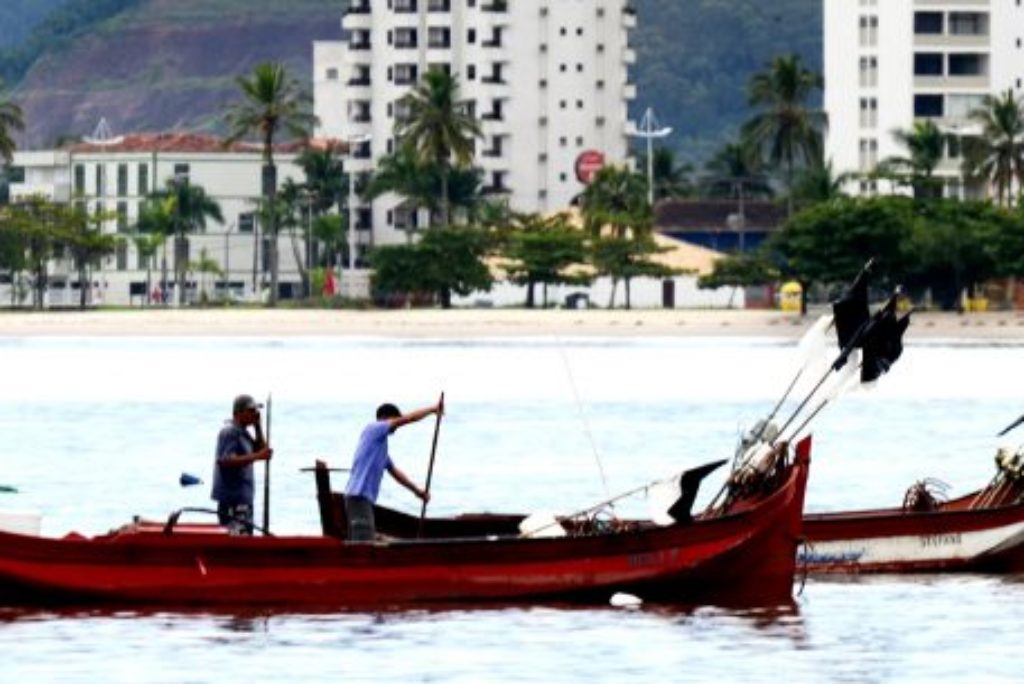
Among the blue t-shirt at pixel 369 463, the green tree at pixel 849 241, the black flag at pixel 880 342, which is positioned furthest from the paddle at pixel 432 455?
the green tree at pixel 849 241

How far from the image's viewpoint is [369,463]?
130 ft

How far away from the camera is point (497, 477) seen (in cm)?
7288

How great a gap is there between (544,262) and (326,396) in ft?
255

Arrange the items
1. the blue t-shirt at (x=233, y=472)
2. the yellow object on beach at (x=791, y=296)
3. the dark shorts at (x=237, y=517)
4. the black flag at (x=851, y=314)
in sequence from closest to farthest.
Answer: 1. the blue t-shirt at (x=233, y=472)
2. the dark shorts at (x=237, y=517)
3. the black flag at (x=851, y=314)
4. the yellow object on beach at (x=791, y=296)

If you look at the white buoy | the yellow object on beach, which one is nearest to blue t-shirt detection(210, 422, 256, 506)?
the white buoy

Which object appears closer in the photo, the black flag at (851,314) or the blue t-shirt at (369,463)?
the blue t-shirt at (369,463)

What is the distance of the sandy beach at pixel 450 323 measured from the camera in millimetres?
172250

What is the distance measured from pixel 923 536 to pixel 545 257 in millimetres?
147549

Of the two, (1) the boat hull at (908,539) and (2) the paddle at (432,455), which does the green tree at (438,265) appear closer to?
(1) the boat hull at (908,539)

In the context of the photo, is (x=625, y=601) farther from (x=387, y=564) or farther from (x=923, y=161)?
(x=923, y=161)

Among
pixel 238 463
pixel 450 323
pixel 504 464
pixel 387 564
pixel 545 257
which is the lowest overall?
pixel 504 464

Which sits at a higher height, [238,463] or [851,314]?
[851,314]

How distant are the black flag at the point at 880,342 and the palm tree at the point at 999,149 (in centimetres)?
14868

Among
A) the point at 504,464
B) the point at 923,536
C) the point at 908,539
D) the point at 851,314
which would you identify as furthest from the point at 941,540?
the point at 504,464
